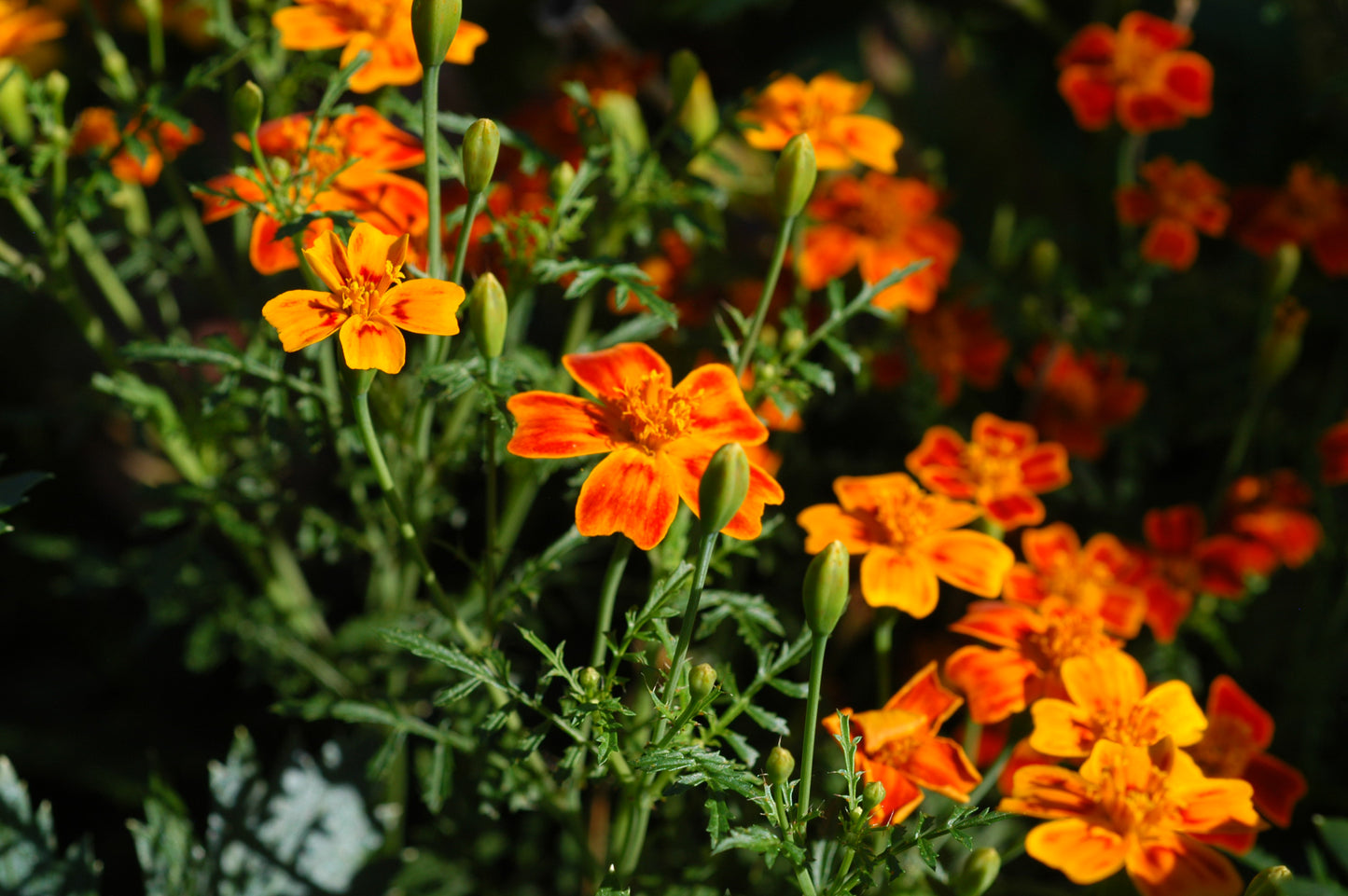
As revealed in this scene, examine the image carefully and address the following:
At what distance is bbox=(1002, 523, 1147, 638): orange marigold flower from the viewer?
95 centimetres

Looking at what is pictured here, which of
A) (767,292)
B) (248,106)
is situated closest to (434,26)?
(248,106)

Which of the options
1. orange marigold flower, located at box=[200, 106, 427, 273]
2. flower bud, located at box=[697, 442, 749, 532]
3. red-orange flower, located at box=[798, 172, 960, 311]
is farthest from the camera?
red-orange flower, located at box=[798, 172, 960, 311]

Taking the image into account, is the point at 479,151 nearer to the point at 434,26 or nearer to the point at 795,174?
the point at 434,26

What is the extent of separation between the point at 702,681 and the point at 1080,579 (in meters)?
0.49

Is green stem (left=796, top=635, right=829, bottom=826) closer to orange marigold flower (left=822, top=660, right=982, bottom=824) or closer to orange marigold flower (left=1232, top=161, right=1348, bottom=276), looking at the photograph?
orange marigold flower (left=822, top=660, right=982, bottom=824)

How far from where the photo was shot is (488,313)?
699 millimetres

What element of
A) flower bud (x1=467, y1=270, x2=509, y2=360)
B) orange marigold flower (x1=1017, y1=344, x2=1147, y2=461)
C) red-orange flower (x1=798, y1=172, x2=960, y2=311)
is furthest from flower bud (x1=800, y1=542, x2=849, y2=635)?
orange marigold flower (x1=1017, y1=344, x2=1147, y2=461)

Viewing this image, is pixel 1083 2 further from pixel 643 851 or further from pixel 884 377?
pixel 643 851

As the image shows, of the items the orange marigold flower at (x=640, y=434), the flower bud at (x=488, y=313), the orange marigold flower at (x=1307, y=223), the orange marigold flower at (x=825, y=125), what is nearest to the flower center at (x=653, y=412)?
the orange marigold flower at (x=640, y=434)

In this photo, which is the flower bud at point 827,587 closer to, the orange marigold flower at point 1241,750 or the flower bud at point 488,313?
the flower bud at point 488,313

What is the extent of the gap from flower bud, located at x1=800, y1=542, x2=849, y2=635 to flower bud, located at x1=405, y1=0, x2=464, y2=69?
398 mm

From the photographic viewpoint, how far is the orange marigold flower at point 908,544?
0.85 metres

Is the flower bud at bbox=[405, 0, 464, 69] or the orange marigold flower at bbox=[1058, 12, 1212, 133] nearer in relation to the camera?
the flower bud at bbox=[405, 0, 464, 69]

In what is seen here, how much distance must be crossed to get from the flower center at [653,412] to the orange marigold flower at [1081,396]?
28.7 inches
